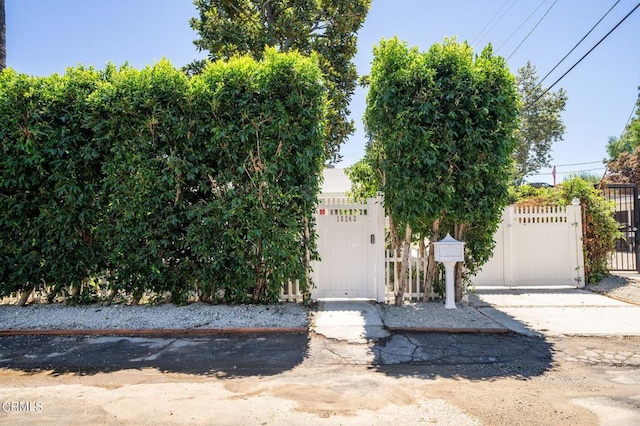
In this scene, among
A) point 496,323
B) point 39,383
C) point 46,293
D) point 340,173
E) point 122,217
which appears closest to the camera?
point 39,383

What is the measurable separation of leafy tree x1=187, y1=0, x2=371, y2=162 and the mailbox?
7599 mm

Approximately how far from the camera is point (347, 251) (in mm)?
7734

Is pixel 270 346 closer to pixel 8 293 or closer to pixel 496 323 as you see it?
pixel 496 323

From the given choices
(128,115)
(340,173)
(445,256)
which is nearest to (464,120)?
(445,256)

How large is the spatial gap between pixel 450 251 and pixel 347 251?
72.0 inches

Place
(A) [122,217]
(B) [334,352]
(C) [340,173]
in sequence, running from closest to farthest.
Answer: (B) [334,352] → (A) [122,217] → (C) [340,173]

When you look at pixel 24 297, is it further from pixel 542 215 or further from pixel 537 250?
pixel 542 215

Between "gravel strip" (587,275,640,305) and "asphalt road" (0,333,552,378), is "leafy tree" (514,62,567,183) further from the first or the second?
"asphalt road" (0,333,552,378)

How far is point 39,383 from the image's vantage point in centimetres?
423

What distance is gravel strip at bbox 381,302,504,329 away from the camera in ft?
20.2

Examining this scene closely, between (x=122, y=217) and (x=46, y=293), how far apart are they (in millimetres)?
2171

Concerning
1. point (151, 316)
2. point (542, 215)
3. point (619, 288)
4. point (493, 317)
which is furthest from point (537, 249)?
point (151, 316)

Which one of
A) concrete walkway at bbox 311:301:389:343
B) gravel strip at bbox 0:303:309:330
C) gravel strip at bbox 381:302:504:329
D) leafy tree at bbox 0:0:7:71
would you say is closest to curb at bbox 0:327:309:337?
gravel strip at bbox 0:303:309:330

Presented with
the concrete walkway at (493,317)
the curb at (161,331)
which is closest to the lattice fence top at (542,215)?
the concrete walkway at (493,317)
